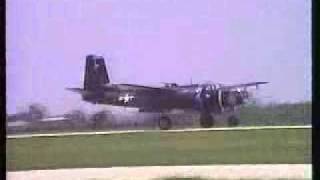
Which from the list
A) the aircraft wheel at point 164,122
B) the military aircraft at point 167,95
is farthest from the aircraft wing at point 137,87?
the aircraft wheel at point 164,122

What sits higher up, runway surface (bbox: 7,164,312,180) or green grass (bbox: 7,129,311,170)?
green grass (bbox: 7,129,311,170)

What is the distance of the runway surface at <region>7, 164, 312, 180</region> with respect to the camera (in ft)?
9.89

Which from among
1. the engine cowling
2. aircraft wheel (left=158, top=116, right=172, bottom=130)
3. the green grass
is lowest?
the green grass

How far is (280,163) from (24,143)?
93 centimetres

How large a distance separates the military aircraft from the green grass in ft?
0.20

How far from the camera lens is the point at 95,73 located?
3.00 m

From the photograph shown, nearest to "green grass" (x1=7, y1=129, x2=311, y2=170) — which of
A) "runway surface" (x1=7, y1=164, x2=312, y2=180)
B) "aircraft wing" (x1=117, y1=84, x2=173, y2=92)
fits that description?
"runway surface" (x1=7, y1=164, x2=312, y2=180)

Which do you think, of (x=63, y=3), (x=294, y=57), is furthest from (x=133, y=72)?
(x=294, y=57)

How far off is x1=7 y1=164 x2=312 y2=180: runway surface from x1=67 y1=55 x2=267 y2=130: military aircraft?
16 cm

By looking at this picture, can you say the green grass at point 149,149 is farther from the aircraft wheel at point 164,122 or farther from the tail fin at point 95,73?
the tail fin at point 95,73

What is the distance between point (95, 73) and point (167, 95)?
272 millimetres

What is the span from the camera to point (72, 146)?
3.02 m

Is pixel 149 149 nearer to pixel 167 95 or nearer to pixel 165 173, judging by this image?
pixel 165 173

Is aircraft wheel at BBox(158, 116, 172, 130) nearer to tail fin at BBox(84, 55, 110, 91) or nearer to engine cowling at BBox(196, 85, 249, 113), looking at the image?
engine cowling at BBox(196, 85, 249, 113)
